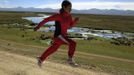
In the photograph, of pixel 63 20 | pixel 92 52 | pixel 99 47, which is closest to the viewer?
pixel 63 20

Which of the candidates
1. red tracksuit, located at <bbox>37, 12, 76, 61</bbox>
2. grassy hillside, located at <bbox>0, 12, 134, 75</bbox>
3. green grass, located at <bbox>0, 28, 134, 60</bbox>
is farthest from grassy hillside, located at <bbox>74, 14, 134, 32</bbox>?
red tracksuit, located at <bbox>37, 12, 76, 61</bbox>

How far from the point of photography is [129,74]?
16297 millimetres

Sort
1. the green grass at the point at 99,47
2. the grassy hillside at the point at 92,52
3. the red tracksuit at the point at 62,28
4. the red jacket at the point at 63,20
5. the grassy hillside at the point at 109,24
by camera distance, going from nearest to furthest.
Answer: the red jacket at the point at 63,20 < the red tracksuit at the point at 62,28 < the grassy hillside at the point at 92,52 < the green grass at the point at 99,47 < the grassy hillside at the point at 109,24

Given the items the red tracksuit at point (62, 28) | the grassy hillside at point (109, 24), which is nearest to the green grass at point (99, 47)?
the red tracksuit at point (62, 28)

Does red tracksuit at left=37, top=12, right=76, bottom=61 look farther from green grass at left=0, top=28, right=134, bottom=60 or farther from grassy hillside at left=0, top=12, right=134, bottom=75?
green grass at left=0, top=28, right=134, bottom=60

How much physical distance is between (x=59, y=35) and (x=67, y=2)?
35.7 inches

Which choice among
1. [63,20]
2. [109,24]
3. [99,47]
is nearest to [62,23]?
[63,20]

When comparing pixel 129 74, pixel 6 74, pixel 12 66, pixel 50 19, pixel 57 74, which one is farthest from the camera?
pixel 129 74

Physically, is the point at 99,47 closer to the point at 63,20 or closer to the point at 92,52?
the point at 92,52

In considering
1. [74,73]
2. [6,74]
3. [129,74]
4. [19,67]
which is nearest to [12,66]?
[19,67]

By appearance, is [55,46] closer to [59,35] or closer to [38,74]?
[59,35]

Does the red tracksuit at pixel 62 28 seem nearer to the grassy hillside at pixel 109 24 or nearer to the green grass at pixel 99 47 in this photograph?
the green grass at pixel 99 47

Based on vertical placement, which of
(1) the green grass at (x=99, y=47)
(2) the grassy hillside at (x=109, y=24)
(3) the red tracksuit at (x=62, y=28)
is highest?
(3) the red tracksuit at (x=62, y=28)

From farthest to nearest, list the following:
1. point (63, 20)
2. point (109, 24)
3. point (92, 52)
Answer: point (109, 24), point (92, 52), point (63, 20)
